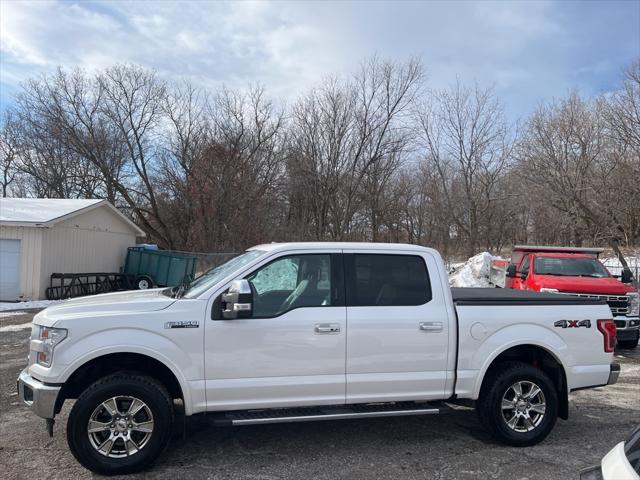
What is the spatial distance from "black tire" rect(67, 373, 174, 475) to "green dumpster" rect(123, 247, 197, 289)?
633 inches

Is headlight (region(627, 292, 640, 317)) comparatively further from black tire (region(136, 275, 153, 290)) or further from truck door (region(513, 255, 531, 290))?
→ black tire (region(136, 275, 153, 290))

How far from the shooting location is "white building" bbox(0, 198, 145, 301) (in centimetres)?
1783

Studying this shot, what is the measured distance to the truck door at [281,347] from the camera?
4.49 meters

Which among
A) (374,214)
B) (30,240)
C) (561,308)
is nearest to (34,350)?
(561,308)

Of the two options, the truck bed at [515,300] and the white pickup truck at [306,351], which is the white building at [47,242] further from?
the truck bed at [515,300]

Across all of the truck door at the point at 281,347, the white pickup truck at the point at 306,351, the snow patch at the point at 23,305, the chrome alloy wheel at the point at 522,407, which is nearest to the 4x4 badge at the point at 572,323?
the white pickup truck at the point at 306,351

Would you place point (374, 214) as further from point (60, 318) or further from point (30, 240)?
point (60, 318)

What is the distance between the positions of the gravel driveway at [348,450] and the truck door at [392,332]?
0.59 m

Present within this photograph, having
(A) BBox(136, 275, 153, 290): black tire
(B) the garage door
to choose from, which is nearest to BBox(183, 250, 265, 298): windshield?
(B) the garage door

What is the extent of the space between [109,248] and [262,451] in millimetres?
20102

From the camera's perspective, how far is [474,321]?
502 centimetres

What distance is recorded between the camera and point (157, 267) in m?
22.1

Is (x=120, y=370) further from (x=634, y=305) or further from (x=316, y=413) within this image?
(x=634, y=305)

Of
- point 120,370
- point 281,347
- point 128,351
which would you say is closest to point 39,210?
point 120,370
